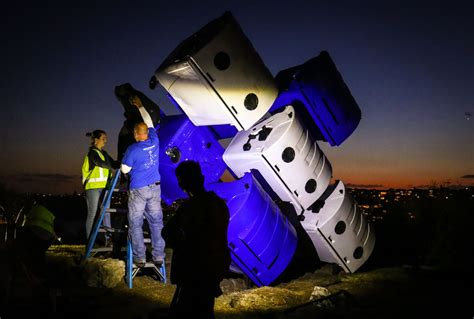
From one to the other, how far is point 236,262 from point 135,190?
172 cm

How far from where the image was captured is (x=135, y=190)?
5.18 metres

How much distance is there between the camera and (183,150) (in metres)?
5.71

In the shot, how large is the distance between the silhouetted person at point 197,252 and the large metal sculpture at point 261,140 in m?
2.37

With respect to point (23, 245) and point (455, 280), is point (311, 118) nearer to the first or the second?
point (455, 280)

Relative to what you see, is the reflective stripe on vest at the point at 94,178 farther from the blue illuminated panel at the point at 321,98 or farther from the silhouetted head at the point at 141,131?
the blue illuminated panel at the point at 321,98

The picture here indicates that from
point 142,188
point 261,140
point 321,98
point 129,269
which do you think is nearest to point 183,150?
point 142,188

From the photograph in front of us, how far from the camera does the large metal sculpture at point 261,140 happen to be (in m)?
4.98

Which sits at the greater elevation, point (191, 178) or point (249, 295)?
point (191, 178)

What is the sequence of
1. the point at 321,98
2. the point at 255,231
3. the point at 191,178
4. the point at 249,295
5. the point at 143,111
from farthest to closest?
the point at 321,98
the point at 143,111
the point at 255,231
the point at 249,295
the point at 191,178

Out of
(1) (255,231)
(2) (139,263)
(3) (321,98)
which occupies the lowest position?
(1) (255,231)

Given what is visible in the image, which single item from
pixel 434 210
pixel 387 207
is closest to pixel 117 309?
pixel 434 210

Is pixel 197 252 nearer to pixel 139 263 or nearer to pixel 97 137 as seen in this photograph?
pixel 139 263

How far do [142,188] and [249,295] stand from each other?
196 cm

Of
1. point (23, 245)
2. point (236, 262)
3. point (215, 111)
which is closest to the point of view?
point (23, 245)
